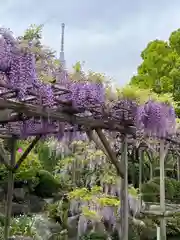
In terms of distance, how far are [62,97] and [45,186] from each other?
618 cm

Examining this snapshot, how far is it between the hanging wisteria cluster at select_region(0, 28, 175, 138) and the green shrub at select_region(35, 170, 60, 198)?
14.8ft

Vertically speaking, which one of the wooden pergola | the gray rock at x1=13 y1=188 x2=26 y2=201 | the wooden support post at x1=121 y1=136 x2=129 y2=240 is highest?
the wooden pergola

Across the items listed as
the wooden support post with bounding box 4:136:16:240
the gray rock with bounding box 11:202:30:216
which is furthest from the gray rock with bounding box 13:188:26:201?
Answer: the wooden support post with bounding box 4:136:16:240

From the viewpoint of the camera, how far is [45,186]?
375 inches

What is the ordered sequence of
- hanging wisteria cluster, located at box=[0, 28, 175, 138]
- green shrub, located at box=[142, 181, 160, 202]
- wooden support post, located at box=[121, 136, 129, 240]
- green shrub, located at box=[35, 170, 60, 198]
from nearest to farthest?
hanging wisteria cluster, located at box=[0, 28, 175, 138] < wooden support post, located at box=[121, 136, 129, 240] < green shrub, located at box=[142, 181, 160, 202] < green shrub, located at box=[35, 170, 60, 198]

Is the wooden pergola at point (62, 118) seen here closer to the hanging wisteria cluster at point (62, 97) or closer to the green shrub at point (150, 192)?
the hanging wisteria cluster at point (62, 97)

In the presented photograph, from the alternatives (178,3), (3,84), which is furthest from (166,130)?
(3,84)

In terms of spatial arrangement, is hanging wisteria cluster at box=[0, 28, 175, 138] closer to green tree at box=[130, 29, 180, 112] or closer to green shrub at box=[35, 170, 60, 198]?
green shrub at box=[35, 170, 60, 198]

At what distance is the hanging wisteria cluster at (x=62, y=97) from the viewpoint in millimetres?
3084

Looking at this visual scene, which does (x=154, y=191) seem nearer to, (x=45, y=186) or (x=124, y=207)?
(x=45, y=186)

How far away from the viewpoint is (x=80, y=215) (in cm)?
620

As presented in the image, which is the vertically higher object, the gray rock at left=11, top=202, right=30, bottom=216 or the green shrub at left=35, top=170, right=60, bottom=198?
the green shrub at left=35, top=170, right=60, bottom=198

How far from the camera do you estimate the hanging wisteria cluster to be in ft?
10.1

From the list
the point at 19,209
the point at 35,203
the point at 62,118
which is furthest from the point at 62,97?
the point at 35,203
